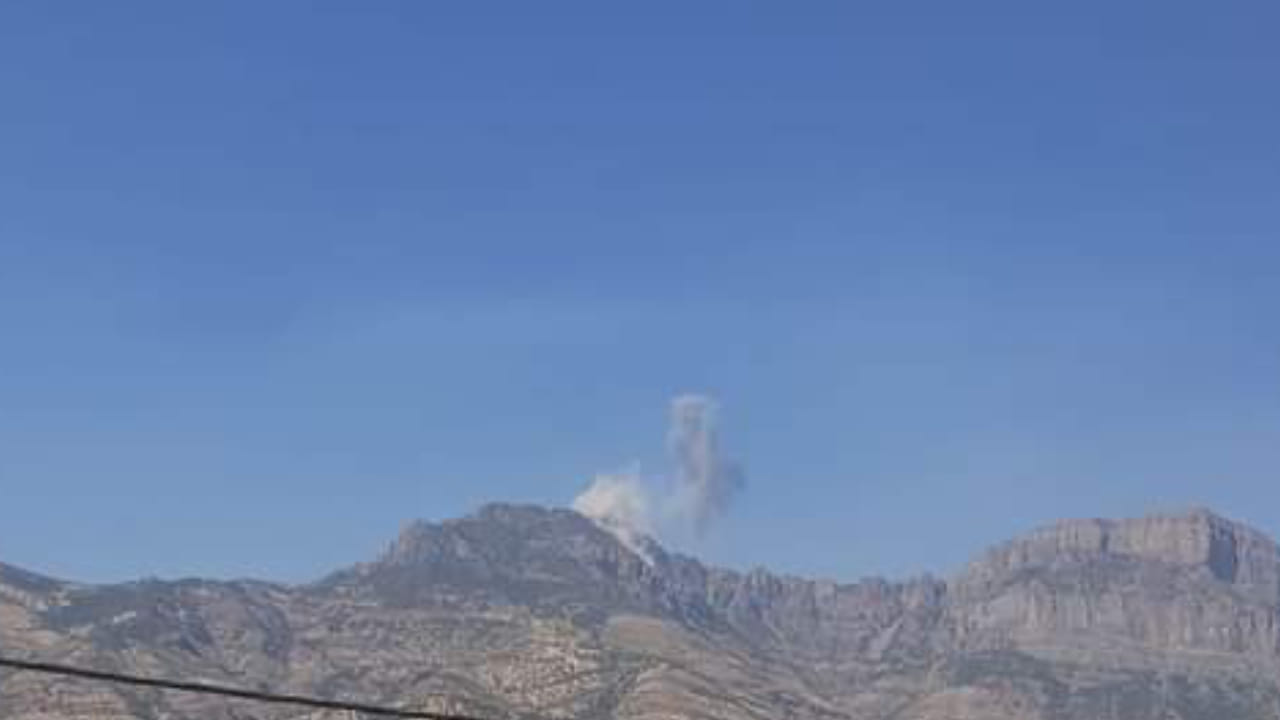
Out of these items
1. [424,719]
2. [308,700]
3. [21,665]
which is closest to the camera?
[21,665]

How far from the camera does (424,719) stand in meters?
39.1

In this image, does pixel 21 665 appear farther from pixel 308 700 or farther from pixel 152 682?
pixel 308 700

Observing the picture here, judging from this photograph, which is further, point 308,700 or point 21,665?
point 308,700

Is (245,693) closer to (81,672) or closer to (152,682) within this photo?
(152,682)

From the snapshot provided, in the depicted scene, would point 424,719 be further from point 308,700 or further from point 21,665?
point 21,665

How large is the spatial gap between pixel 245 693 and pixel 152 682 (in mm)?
1932

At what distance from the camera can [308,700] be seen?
31438 mm

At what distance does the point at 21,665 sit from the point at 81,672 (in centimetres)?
369

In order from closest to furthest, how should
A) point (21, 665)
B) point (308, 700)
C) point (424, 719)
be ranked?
point (21, 665) → point (308, 700) → point (424, 719)

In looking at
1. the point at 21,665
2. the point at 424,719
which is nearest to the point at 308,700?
the point at 21,665

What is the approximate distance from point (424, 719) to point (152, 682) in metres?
10.1

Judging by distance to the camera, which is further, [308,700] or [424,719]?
[424,719]

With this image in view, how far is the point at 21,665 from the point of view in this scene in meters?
28.2

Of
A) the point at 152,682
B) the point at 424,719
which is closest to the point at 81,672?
the point at 152,682
